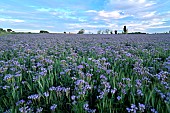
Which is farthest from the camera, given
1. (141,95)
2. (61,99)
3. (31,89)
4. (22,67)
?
(22,67)

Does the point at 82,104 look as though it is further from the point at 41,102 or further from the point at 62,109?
the point at 41,102

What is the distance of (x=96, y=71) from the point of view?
8.79 feet

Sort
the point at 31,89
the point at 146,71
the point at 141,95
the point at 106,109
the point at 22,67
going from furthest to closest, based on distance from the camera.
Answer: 1. the point at 22,67
2. the point at 146,71
3. the point at 31,89
4. the point at 141,95
5. the point at 106,109

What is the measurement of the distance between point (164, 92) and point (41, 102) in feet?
5.08

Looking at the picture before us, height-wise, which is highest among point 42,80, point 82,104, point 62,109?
point 42,80

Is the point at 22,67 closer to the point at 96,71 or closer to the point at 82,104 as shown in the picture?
the point at 96,71

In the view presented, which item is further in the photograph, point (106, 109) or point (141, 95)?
point (141, 95)

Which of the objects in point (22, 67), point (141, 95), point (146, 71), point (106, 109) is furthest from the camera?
point (22, 67)

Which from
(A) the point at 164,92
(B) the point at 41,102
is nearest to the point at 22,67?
(B) the point at 41,102

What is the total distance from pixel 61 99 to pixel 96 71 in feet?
2.95

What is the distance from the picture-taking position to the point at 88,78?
7.67 ft

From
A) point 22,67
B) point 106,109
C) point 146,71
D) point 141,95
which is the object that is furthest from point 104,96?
point 22,67

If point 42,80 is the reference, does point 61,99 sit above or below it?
below

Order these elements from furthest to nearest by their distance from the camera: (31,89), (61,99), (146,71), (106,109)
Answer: (146,71) < (31,89) < (61,99) < (106,109)
